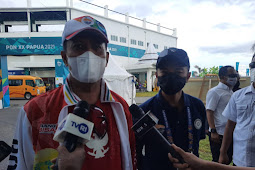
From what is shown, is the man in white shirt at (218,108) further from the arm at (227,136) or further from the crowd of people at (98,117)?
the crowd of people at (98,117)

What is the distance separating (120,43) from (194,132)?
31446 mm

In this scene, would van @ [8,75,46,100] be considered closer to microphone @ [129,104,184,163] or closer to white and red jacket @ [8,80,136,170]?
white and red jacket @ [8,80,136,170]

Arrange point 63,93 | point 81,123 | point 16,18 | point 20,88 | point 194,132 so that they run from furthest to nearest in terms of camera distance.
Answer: point 16,18 → point 20,88 → point 194,132 → point 63,93 → point 81,123

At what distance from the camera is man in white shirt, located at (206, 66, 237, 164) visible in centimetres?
321

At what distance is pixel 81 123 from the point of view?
868mm

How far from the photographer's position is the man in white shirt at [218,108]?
10.5 feet

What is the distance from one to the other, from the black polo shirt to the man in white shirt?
1.64 m

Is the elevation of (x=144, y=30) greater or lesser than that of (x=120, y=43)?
greater

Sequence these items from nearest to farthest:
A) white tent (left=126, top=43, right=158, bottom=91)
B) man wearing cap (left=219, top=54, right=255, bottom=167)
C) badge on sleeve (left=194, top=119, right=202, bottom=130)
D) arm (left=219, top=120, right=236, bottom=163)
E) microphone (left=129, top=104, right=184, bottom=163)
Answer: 1. microphone (left=129, top=104, right=184, bottom=163)
2. badge on sleeve (left=194, top=119, right=202, bottom=130)
3. man wearing cap (left=219, top=54, right=255, bottom=167)
4. arm (left=219, top=120, right=236, bottom=163)
5. white tent (left=126, top=43, right=158, bottom=91)

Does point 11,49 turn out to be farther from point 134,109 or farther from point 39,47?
point 134,109

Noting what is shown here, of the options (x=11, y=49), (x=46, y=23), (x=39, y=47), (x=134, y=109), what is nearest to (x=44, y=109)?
(x=134, y=109)

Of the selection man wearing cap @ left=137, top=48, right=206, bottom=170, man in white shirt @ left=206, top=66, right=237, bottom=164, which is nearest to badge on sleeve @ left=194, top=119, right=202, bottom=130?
man wearing cap @ left=137, top=48, right=206, bottom=170

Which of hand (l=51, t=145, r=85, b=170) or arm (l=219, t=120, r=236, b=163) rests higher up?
hand (l=51, t=145, r=85, b=170)

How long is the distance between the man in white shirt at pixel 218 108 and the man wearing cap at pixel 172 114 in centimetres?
169
